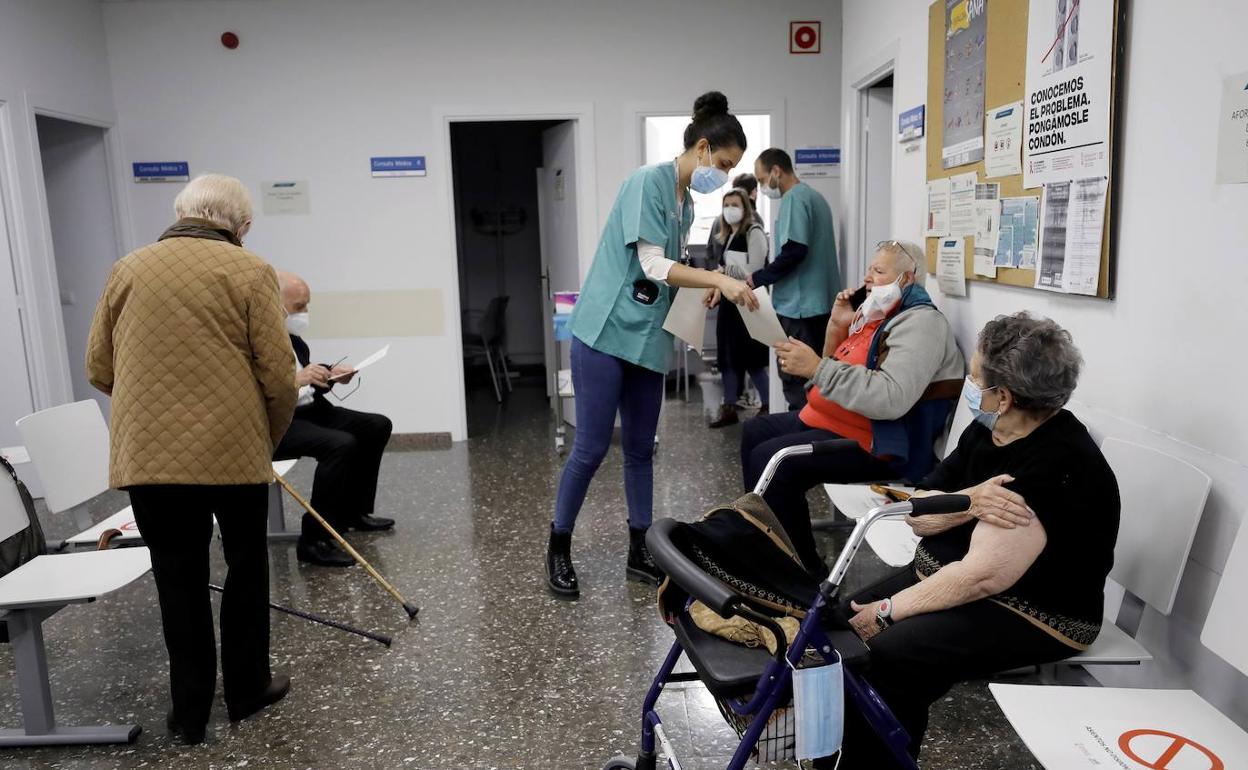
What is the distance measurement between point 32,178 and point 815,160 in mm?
4433

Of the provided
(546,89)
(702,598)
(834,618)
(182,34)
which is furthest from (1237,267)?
(182,34)

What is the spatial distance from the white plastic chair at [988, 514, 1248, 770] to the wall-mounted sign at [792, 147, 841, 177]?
170 inches

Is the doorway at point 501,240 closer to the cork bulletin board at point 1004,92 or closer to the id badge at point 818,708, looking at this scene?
the cork bulletin board at point 1004,92

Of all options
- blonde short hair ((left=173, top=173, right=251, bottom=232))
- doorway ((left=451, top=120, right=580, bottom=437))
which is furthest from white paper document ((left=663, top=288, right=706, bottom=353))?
doorway ((left=451, top=120, right=580, bottom=437))

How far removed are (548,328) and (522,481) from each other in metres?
2.03

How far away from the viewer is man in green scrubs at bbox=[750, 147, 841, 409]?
484 centimetres

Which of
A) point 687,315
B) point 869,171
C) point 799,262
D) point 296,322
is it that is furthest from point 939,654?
point 869,171

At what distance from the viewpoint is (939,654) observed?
6.02 feet

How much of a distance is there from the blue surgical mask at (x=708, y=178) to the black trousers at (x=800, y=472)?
0.89 meters

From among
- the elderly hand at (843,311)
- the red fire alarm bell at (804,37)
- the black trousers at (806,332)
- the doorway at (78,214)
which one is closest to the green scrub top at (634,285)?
the elderly hand at (843,311)

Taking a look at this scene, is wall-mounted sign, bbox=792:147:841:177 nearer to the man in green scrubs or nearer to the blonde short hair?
the man in green scrubs

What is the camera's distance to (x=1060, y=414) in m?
1.89

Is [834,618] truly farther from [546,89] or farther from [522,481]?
[546,89]

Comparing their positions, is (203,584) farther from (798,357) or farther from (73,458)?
(798,357)
